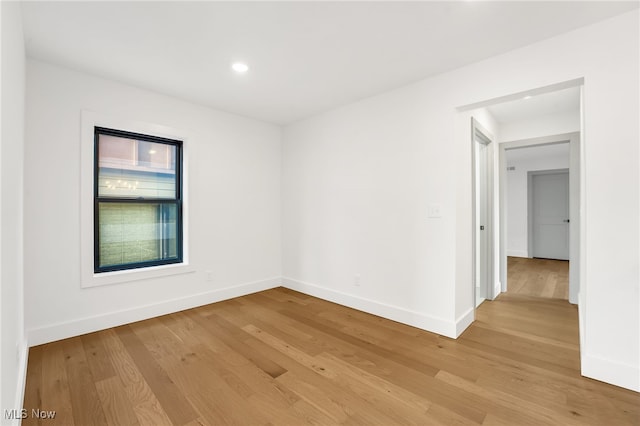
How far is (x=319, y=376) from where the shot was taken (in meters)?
2.09

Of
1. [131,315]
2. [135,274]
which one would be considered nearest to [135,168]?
[135,274]

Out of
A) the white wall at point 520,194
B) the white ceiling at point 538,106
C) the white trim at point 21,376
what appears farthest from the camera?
the white wall at point 520,194

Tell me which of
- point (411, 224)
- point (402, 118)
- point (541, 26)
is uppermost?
point (541, 26)

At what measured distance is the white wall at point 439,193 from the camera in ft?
6.38

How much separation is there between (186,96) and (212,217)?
1501mm

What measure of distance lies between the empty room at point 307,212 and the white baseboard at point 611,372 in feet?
0.04

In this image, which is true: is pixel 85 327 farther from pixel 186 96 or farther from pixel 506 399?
pixel 506 399

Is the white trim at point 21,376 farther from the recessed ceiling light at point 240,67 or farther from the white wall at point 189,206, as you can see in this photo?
the recessed ceiling light at point 240,67

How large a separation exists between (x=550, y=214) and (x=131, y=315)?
8.97 meters

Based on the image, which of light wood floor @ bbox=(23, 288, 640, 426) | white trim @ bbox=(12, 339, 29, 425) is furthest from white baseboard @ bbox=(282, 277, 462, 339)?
white trim @ bbox=(12, 339, 29, 425)

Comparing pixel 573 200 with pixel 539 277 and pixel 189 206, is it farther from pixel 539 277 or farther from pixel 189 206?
pixel 189 206

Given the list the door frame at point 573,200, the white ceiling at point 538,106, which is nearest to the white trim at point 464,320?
the door frame at point 573,200

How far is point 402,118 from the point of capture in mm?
3080

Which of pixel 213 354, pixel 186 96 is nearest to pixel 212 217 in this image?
pixel 186 96
